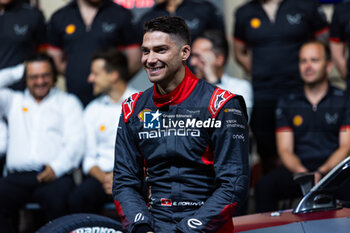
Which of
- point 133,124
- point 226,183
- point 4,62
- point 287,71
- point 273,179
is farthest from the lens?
point 4,62

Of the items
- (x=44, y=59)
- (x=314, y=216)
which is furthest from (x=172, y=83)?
(x=44, y=59)

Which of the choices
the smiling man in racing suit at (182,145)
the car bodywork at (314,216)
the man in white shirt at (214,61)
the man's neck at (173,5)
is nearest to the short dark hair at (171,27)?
the smiling man in racing suit at (182,145)

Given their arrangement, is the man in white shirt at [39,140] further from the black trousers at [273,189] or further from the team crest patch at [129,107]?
the team crest patch at [129,107]

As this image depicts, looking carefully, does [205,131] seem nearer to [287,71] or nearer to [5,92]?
[287,71]

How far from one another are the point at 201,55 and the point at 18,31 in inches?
67.9

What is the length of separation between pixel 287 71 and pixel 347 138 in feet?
2.71

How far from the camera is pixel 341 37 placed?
4.88 metres

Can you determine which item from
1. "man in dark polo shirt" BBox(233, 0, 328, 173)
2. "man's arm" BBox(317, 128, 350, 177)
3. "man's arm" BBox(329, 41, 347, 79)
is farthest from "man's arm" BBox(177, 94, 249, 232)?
"man's arm" BBox(329, 41, 347, 79)

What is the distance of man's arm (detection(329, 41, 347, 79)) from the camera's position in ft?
15.9

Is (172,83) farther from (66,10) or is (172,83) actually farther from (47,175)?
(66,10)

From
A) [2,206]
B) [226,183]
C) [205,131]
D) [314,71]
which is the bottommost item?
[2,206]

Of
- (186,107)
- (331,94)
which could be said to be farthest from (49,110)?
(186,107)

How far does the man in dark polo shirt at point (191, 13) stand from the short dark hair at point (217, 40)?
299 mm

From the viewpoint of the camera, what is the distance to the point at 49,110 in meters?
4.88
